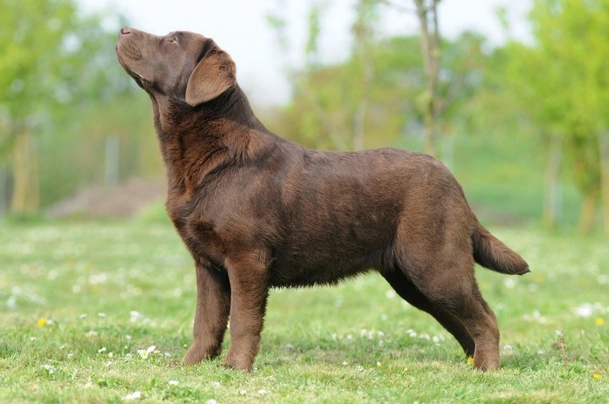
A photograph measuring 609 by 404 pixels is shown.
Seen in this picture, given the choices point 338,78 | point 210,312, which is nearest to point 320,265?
point 210,312

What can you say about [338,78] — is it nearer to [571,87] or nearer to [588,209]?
[571,87]

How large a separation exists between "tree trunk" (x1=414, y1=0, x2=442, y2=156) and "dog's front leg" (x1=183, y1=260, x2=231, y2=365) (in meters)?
5.41

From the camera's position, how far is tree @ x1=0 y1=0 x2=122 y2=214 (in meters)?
29.5

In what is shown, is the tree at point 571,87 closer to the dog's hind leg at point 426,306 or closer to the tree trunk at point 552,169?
the tree trunk at point 552,169

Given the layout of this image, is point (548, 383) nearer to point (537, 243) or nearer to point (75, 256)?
point (75, 256)

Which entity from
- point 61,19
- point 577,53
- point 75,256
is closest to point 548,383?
point 75,256

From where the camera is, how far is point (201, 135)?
5152 mm

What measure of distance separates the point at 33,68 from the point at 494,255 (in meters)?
27.6

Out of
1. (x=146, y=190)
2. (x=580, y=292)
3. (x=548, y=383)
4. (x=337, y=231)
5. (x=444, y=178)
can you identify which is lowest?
(x=146, y=190)

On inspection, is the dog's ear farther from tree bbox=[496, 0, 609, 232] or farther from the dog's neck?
tree bbox=[496, 0, 609, 232]

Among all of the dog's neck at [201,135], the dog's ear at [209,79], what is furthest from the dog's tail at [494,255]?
the dog's ear at [209,79]

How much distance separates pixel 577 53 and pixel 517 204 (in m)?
17.4

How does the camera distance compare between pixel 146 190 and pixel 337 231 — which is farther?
pixel 146 190

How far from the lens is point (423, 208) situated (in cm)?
524
